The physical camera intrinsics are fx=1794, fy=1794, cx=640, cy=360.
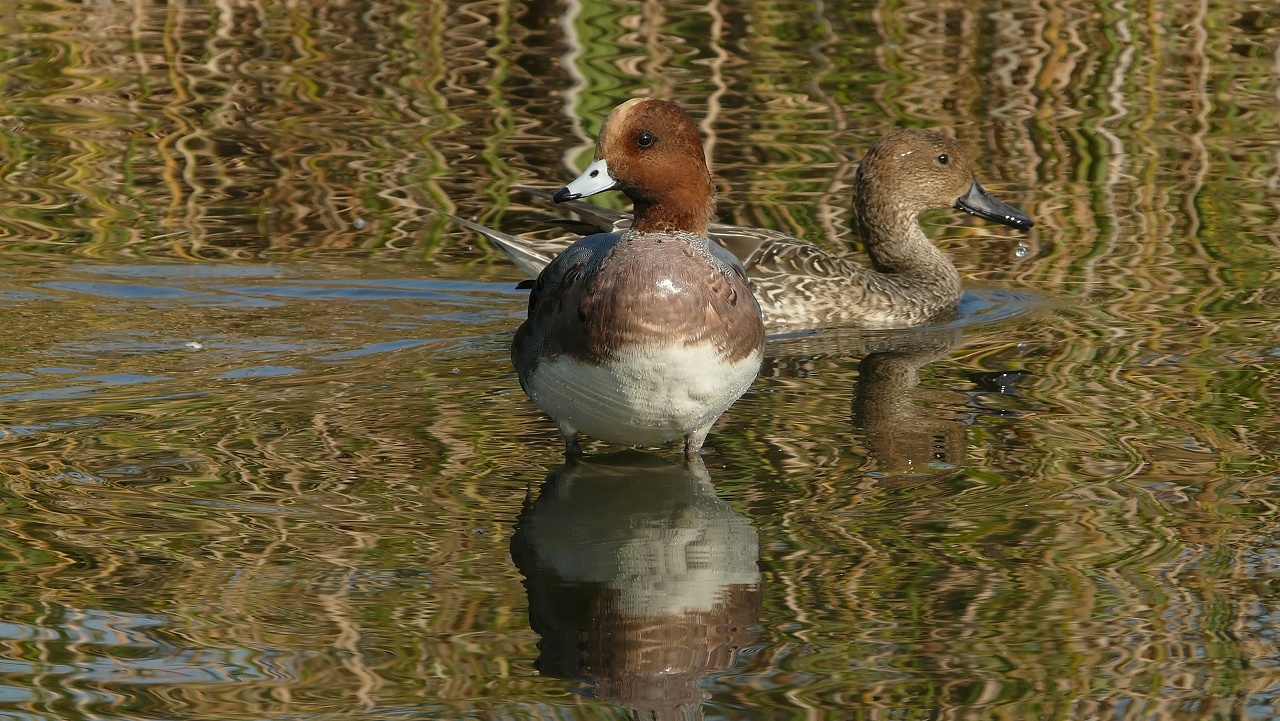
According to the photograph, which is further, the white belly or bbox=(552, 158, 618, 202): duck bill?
bbox=(552, 158, 618, 202): duck bill

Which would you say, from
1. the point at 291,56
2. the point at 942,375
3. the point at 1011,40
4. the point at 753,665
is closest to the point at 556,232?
the point at 942,375

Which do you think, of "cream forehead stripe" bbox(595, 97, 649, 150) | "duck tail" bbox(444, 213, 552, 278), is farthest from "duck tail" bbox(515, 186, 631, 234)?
"cream forehead stripe" bbox(595, 97, 649, 150)

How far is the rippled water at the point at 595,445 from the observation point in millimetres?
3859

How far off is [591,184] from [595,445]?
34.7 inches

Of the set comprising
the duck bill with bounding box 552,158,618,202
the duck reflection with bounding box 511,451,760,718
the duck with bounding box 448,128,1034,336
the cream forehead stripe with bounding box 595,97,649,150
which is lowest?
the duck with bounding box 448,128,1034,336

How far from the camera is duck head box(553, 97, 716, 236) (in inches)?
203

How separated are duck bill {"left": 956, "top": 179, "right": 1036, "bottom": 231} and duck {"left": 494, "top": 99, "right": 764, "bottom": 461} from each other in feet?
9.78

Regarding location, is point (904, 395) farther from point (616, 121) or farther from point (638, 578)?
point (638, 578)

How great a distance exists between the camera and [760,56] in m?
11.2

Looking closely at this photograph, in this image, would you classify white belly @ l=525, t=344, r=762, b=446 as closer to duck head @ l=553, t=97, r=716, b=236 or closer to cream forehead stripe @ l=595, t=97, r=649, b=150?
duck head @ l=553, t=97, r=716, b=236

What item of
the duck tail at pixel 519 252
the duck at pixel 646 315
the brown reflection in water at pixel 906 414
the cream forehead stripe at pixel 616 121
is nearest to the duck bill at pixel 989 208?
the brown reflection in water at pixel 906 414

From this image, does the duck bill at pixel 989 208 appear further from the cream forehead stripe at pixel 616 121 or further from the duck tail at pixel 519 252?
the cream forehead stripe at pixel 616 121

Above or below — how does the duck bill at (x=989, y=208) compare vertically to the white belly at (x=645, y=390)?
below

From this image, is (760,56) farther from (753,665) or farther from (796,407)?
(753,665)
